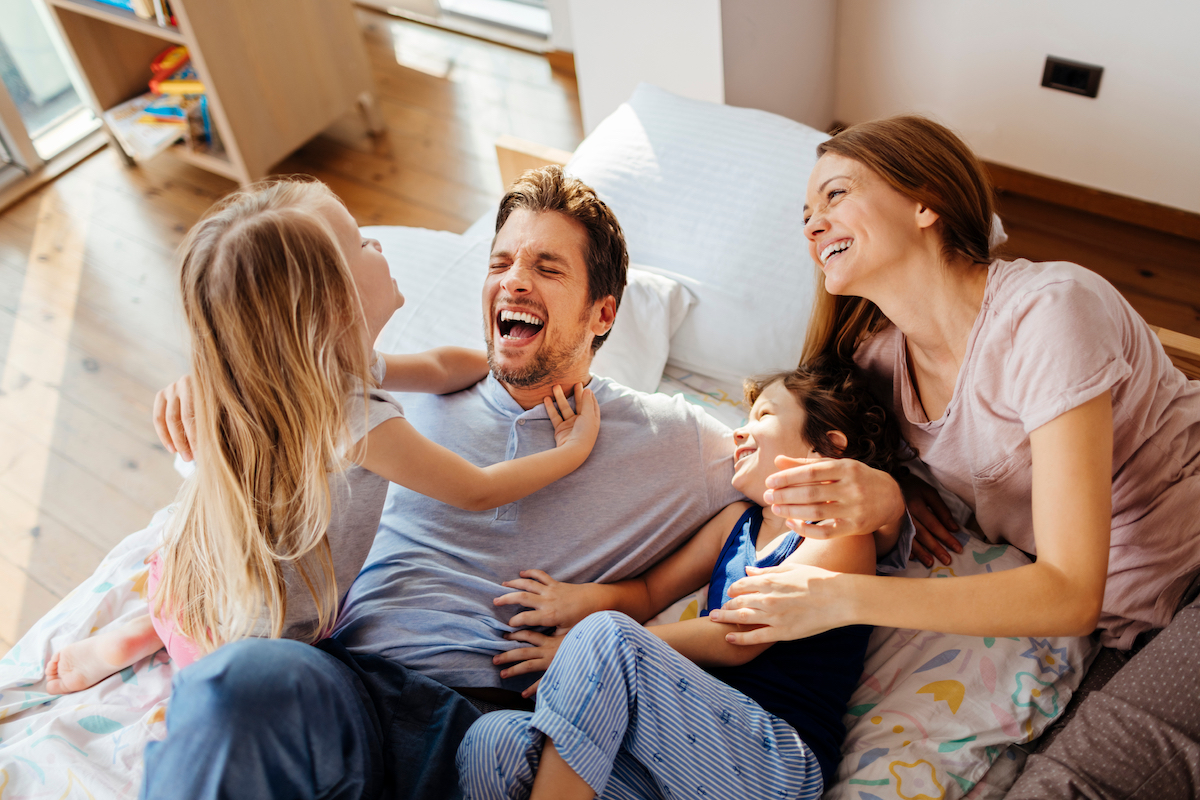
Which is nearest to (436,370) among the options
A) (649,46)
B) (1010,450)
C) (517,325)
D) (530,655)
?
(517,325)

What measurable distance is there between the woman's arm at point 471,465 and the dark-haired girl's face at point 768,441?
0.25 metres

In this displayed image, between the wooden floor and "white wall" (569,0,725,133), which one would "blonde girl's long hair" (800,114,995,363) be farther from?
the wooden floor

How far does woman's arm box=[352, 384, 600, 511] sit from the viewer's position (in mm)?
1202

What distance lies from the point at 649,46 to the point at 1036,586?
1661mm

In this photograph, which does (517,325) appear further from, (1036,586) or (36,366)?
(36,366)

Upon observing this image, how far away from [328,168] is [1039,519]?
2.67m

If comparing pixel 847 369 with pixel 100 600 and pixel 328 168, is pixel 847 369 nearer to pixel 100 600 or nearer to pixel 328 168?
pixel 100 600

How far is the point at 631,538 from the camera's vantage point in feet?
4.56

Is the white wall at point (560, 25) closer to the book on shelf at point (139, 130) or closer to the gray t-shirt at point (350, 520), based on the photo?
the book on shelf at point (139, 130)

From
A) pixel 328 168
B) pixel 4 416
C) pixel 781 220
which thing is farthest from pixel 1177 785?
pixel 328 168

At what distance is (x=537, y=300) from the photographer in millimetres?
1386

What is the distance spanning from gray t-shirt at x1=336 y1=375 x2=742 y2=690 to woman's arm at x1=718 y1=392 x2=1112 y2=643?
0.28 meters

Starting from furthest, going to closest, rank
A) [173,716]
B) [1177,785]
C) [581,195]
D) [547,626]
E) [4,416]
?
[4,416], [581,195], [547,626], [1177,785], [173,716]

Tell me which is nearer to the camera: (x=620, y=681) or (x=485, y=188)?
(x=620, y=681)
